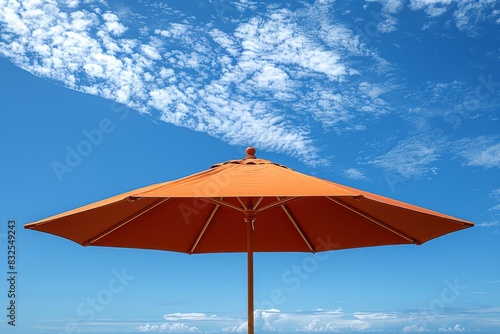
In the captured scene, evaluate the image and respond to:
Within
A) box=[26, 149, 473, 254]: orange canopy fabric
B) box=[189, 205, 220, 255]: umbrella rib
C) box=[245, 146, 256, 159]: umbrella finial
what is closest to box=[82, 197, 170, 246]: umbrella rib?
box=[26, 149, 473, 254]: orange canopy fabric

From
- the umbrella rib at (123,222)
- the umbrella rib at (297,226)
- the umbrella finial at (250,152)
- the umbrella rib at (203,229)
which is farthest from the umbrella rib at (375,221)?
the umbrella rib at (123,222)

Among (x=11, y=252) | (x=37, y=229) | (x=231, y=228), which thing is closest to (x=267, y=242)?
(x=231, y=228)

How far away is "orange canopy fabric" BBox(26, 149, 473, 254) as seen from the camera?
437cm

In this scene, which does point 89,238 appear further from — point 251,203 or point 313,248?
point 313,248

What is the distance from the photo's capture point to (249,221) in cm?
510

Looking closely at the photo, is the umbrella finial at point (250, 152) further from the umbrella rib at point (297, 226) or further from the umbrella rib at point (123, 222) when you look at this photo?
the umbrella rib at point (297, 226)

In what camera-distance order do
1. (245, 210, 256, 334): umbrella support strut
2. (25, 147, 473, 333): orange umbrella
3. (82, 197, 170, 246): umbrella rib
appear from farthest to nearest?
(82, 197, 170, 246): umbrella rib → (245, 210, 256, 334): umbrella support strut → (25, 147, 473, 333): orange umbrella

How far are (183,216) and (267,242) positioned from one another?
1.09m

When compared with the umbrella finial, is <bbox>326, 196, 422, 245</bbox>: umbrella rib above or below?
below

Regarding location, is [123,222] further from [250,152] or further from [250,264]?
[250,152]

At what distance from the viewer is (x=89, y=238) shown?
5496mm

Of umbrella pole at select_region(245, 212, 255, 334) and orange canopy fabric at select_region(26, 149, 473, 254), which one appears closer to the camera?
orange canopy fabric at select_region(26, 149, 473, 254)

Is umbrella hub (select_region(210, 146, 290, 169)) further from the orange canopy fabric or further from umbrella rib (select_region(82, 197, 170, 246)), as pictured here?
umbrella rib (select_region(82, 197, 170, 246))

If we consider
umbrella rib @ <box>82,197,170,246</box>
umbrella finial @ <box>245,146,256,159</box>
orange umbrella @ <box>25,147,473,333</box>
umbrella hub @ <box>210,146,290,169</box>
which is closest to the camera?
orange umbrella @ <box>25,147,473,333</box>
